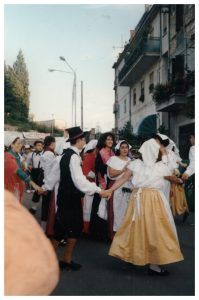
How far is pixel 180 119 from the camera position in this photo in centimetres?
1953

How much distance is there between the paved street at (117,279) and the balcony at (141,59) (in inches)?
695

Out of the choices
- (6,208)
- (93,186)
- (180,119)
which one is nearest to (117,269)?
(93,186)

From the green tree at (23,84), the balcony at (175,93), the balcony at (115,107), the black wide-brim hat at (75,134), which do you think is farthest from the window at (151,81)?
the black wide-brim hat at (75,134)

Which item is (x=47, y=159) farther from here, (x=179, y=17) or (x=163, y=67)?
(x=163, y=67)

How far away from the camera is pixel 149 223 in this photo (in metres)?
5.26

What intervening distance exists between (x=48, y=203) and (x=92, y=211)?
3.03 feet

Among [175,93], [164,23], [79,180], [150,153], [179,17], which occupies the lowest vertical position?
[79,180]

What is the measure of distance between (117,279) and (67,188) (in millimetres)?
1210

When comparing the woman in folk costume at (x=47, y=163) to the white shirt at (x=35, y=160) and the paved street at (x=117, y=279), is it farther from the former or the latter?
the white shirt at (x=35, y=160)

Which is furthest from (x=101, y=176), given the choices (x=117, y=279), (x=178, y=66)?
(x=178, y=66)

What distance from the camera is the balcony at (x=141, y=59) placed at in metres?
22.9

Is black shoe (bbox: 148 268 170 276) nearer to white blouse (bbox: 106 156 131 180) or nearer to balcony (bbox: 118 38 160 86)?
white blouse (bbox: 106 156 131 180)

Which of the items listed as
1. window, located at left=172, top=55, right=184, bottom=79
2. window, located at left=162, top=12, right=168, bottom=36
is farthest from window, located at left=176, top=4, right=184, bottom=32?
window, located at left=162, top=12, right=168, bottom=36

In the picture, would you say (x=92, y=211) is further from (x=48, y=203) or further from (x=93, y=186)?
(x=93, y=186)
